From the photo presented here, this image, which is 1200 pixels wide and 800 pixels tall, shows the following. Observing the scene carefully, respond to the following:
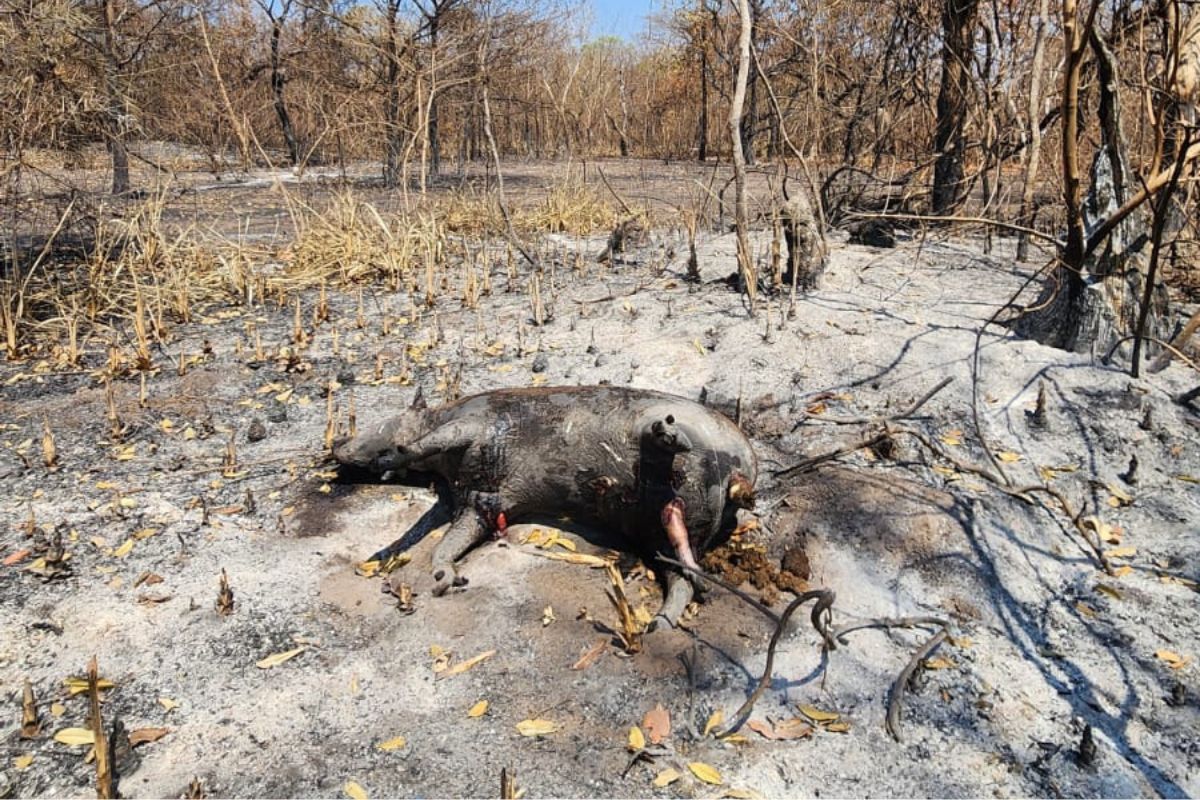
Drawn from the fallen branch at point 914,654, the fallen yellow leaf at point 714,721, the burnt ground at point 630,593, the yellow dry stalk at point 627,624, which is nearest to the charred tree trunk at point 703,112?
the burnt ground at point 630,593

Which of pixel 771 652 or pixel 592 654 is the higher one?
pixel 771 652

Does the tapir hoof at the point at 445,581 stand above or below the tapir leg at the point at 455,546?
below

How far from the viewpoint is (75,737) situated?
7.48 ft

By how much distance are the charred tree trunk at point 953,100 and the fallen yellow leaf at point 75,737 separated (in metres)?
6.58

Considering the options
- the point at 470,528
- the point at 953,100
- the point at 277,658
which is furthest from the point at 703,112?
the point at 277,658

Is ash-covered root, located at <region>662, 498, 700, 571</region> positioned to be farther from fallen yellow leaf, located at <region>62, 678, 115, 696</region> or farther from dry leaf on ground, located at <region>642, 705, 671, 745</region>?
fallen yellow leaf, located at <region>62, 678, 115, 696</region>

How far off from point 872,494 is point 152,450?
3407 millimetres

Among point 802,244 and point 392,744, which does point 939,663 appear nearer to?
point 392,744

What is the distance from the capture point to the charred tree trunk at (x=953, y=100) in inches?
272

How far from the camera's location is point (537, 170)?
15.5 meters

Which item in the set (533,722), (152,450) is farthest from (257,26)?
(533,722)

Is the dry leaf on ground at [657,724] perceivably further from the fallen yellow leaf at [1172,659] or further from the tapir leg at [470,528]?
the fallen yellow leaf at [1172,659]

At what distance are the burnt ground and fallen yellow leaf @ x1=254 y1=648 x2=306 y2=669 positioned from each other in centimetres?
3

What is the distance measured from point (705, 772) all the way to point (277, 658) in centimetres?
141
